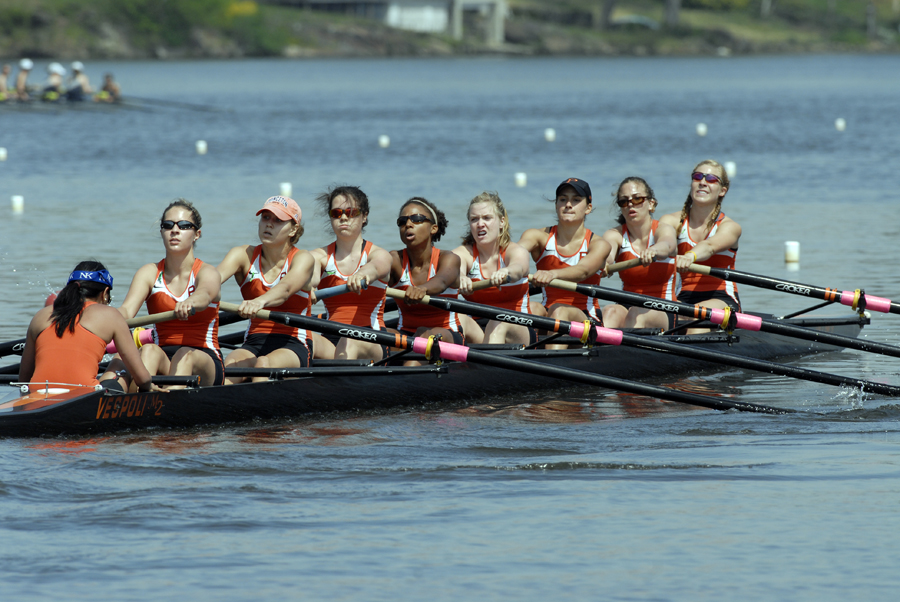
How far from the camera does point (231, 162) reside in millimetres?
28422

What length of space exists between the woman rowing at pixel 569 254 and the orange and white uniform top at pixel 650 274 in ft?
1.37

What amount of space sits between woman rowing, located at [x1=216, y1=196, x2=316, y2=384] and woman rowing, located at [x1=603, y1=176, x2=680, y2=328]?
2.81m

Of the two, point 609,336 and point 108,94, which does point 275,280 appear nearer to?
point 609,336

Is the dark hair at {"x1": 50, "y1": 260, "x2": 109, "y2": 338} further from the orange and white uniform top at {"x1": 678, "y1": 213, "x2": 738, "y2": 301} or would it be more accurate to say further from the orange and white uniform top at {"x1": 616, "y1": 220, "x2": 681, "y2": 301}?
the orange and white uniform top at {"x1": 678, "y1": 213, "x2": 738, "y2": 301}

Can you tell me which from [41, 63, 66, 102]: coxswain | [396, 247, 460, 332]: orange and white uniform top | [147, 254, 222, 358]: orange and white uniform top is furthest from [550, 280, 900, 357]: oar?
[41, 63, 66, 102]: coxswain

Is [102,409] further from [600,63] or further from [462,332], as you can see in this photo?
[600,63]

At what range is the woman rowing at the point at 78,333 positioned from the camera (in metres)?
7.10

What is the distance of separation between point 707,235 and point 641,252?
2.79ft

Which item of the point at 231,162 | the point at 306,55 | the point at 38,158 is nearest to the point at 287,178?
the point at 231,162

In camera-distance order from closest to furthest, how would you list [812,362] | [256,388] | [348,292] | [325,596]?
1. [325,596]
2. [256,388]
3. [348,292]
4. [812,362]

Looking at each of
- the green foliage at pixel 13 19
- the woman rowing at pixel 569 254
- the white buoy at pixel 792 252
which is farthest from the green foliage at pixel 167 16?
the woman rowing at pixel 569 254

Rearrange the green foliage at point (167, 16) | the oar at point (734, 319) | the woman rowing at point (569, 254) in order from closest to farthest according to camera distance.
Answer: the oar at point (734, 319)
the woman rowing at point (569, 254)
the green foliage at point (167, 16)

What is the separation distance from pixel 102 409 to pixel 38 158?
23.2 m

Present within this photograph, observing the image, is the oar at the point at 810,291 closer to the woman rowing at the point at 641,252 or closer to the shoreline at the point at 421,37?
the woman rowing at the point at 641,252
